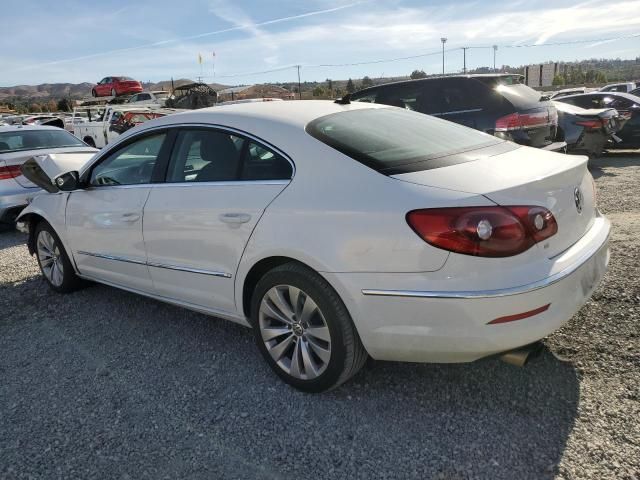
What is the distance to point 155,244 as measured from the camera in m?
3.70

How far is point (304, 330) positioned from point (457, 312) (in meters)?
0.91

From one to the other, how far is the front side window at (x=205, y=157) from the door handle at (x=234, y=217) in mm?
252

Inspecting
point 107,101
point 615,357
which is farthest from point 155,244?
point 107,101

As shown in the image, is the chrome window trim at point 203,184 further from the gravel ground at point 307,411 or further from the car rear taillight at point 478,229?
the gravel ground at point 307,411

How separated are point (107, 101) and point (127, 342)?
111 feet

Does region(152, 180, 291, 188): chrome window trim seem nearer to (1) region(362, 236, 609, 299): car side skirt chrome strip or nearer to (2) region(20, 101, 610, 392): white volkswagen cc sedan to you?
(2) region(20, 101, 610, 392): white volkswagen cc sedan

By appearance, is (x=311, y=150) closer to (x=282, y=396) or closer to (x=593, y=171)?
(x=282, y=396)

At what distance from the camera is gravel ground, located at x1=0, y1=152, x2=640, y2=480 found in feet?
8.13

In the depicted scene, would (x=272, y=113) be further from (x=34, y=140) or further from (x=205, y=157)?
(x=34, y=140)

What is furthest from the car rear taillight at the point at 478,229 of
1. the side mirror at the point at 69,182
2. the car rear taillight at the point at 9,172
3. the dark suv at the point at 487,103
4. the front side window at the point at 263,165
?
the car rear taillight at the point at 9,172

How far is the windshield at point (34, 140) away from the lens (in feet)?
26.8

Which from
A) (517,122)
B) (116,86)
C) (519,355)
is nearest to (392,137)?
(519,355)

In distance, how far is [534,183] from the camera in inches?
103

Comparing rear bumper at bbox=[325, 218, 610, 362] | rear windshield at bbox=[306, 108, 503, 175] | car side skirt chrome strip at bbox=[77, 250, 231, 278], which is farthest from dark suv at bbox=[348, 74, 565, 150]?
rear bumper at bbox=[325, 218, 610, 362]
